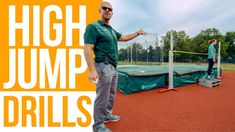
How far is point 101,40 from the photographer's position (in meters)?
2.32

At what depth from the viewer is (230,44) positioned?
63.0 m

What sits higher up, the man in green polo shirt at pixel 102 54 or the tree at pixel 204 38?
the tree at pixel 204 38

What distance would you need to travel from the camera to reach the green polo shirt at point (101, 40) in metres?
2.22

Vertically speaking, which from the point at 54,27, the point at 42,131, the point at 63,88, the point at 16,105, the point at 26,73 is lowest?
the point at 42,131

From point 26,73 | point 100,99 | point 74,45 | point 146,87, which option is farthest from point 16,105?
point 146,87

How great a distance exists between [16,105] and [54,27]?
1.53m

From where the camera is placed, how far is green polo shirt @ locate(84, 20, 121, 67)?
2223mm

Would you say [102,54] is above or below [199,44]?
below

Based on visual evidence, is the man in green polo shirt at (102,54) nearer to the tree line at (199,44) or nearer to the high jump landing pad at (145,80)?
the high jump landing pad at (145,80)

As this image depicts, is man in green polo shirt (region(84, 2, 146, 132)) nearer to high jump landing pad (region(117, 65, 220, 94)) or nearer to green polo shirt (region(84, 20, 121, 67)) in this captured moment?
green polo shirt (region(84, 20, 121, 67))

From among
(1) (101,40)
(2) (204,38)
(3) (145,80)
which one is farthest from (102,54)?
(2) (204,38)

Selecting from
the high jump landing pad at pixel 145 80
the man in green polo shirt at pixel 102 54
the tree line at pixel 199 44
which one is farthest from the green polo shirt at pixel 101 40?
the tree line at pixel 199 44

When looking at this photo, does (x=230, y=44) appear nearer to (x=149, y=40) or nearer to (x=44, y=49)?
(x=149, y=40)

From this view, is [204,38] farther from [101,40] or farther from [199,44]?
[101,40]
